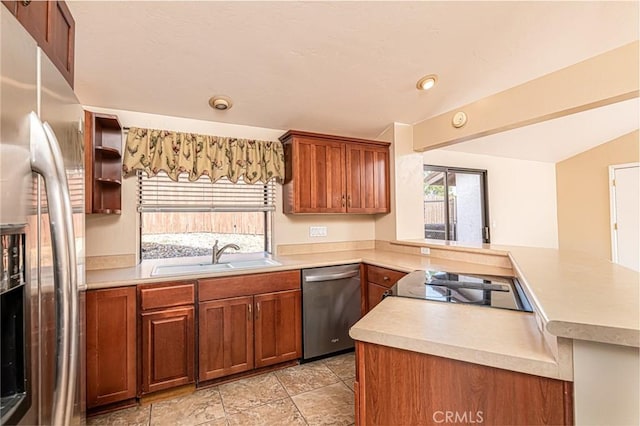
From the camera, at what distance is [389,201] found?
338cm

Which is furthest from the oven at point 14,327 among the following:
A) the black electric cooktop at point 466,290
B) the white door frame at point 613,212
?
the white door frame at point 613,212

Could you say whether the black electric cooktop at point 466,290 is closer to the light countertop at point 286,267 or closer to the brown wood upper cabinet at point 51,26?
the light countertop at point 286,267

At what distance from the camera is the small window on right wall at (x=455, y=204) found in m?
4.32

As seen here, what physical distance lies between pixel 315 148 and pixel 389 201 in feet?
3.46

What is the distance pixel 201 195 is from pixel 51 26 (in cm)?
194

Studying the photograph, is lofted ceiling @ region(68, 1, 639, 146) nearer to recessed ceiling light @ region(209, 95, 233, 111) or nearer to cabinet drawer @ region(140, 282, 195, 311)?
recessed ceiling light @ region(209, 95, 233, 111)

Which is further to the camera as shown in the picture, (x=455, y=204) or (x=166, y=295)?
(x=455, y=204)

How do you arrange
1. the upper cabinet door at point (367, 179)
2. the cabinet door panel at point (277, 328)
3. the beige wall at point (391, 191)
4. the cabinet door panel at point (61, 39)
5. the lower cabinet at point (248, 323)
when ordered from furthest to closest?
the beige wall at point (391, 191), the upper cabinet door at point (367, 179), the cabinet door panel at point (277, 328), the lower cabinet at point (248, 323), the cabinet door panel at point (61, 39)

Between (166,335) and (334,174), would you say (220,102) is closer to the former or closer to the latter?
(334,174)

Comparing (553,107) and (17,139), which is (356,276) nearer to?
(553,107)

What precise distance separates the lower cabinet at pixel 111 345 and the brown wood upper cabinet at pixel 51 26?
1401 mm

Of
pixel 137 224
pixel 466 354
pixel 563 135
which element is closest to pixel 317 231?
pixel 137 224

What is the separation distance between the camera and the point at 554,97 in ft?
7.46

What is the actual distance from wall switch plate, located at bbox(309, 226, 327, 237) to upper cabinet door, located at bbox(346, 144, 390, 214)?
1.37ft
